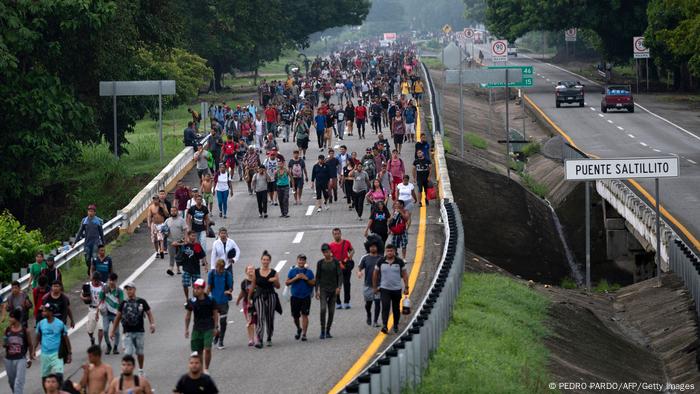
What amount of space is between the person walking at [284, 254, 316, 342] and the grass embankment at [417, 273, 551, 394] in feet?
6.66

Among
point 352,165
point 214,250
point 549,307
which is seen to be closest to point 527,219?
point 352,165

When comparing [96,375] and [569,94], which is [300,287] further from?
[569,94]

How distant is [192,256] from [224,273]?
11.4ft

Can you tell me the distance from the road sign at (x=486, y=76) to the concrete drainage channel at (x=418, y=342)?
54.6 ft

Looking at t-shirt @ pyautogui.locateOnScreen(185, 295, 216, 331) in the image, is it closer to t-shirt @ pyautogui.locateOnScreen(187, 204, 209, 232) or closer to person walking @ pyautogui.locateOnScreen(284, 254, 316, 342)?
person walking @ pyautogui.locateOnScreen(284, 254, 316, 342)

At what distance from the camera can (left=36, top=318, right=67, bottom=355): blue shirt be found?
59.2 ft

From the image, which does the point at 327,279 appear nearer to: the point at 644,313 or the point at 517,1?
the point at 644,313

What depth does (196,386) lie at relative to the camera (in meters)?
14.1

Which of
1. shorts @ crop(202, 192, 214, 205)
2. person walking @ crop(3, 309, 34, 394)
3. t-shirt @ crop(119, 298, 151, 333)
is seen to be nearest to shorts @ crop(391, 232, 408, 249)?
t-shirt @ crop(119, 298, 151, 333)

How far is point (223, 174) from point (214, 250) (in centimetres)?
1041

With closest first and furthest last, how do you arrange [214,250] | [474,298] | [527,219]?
[214,250] → [474,298] → [527,219]

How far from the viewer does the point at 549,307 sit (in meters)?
26.5

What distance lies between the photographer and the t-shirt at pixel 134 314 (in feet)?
63.0

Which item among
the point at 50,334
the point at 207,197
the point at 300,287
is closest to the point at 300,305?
the point at 300,287
